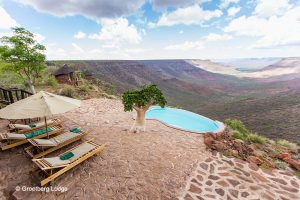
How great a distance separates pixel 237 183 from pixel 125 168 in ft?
9.79

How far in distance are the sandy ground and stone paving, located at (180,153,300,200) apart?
0.26m

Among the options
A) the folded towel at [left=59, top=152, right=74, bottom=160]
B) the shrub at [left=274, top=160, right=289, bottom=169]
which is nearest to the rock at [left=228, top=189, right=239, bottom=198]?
the shrub at [left=274, top=160, right=289, bottom=169]

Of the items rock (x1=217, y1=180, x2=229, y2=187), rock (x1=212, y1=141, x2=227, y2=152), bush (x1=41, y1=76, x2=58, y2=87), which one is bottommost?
rock (x1=217, y1=180, x2=229, y2=187)

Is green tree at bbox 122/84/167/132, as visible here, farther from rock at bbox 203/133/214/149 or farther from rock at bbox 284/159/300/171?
rock at bbox 284/159/300/171

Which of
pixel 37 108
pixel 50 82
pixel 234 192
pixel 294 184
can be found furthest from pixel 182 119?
pixel 50 82

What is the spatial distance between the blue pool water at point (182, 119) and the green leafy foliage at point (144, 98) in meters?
2.36

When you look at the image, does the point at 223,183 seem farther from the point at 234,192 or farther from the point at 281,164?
the point at 281,164

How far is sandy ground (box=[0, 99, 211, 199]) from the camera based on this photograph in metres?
3.63

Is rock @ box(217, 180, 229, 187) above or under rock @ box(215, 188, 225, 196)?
above

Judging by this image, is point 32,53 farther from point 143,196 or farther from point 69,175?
point 143,196

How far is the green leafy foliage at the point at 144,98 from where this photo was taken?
640cm

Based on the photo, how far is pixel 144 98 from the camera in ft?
21.3

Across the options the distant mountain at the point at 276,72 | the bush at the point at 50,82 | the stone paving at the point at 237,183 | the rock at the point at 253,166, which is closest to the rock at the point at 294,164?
the stone paving at the point at 237,183

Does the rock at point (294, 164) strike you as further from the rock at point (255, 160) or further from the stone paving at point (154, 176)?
the rock at point (255, 160)
